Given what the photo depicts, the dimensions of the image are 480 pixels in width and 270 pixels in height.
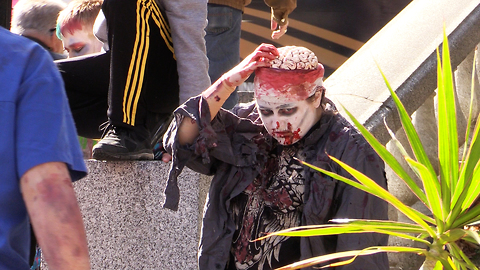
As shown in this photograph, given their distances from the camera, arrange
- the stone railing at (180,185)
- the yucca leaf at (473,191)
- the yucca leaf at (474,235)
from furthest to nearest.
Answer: the stone railing at (180,185) → the yucca leaf at (473,191) → the yucca leaf at (474,235)

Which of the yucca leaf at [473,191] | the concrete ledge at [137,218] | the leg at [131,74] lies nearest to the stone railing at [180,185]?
the concrete ledge at [137,218]

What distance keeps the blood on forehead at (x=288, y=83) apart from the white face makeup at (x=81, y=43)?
1.52 m

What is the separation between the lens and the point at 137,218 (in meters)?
3.16

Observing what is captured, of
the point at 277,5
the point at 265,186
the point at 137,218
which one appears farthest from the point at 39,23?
the point at 265,186

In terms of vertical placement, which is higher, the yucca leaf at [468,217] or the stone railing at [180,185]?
the yucca leaf at [468,217]

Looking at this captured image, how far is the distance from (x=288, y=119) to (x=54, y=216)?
1.31m

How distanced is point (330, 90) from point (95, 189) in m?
1.19

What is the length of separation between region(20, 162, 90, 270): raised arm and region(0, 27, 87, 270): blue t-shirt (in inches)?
0.9

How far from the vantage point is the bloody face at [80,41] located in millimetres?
3604

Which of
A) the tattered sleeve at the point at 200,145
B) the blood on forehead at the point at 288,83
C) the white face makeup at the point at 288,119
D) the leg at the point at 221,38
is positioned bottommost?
the leg at the point at 221,38

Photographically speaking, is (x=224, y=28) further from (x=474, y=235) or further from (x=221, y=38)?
(x=474, y=235)

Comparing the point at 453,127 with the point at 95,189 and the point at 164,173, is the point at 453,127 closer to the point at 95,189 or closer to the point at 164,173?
the point at 164,173

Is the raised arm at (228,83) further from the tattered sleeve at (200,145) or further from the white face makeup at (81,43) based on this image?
the white face makeup at (81,43)

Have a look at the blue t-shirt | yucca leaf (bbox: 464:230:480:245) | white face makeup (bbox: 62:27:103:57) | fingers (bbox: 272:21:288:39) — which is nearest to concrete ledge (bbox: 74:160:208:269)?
white face makeup (bbox: 62:27:103:57)
